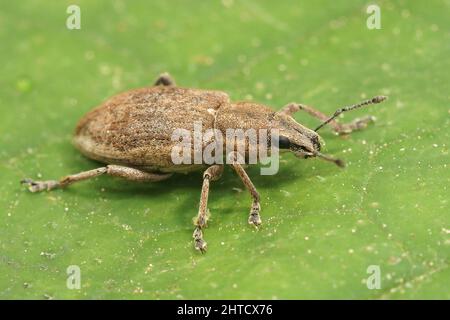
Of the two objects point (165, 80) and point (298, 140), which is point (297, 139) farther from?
point (165, 80)

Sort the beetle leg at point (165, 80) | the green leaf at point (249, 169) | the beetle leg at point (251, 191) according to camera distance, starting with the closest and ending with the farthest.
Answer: the green leaf at point (249, 169) < the beetle leg at point (251, 191) < the beetle leg at point (165, 80)

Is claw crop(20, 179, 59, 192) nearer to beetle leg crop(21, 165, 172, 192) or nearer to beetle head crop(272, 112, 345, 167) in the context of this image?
beetle leg crop(21, 165, 172, 192)

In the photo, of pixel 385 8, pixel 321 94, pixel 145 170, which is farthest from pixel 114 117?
pixel 385 8

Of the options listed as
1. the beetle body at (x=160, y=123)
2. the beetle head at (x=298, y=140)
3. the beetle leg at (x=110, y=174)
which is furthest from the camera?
the beetle leg at (x=110, y=174)

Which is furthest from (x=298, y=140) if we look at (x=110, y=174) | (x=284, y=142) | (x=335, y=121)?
(x=110, y=174)

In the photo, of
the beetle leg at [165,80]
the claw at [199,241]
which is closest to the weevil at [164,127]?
the claw at [199,241]

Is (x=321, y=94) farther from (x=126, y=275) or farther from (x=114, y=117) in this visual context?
(x=126, y=275)

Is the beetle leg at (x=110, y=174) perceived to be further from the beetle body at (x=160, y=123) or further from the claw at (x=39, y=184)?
the beetle body at (x=160, y=123)

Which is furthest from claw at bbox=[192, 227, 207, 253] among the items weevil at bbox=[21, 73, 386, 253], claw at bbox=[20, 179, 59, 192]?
claw at bbox=[20, 179, 59, 192]
